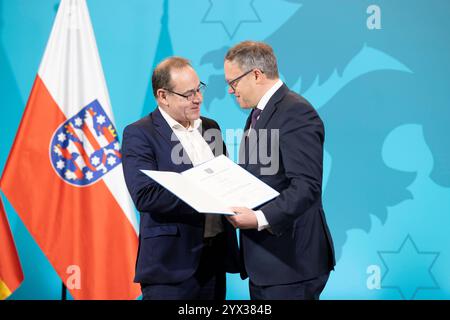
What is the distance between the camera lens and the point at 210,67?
157 inches

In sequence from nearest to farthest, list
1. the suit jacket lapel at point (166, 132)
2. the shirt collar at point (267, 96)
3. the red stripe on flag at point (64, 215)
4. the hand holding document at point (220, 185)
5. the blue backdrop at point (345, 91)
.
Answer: the hand holding document at point (220, 185)
the shirt collar at point (267, 96)
the suit jacket lapel at point (166, 132)
the red stripe on flag at point (64, 215)
the blue backdrop at point (345, 91)

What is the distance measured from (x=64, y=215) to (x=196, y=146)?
1.48 metres

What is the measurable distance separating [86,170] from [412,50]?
7.49 ft

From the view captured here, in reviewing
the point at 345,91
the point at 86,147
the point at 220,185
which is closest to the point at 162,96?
the point at 220,185

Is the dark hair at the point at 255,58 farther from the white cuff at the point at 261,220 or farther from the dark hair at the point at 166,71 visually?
the white cuff at the point at 261,220

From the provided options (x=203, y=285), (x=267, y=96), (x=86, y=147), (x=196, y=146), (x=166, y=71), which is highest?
(x=166, y=71)

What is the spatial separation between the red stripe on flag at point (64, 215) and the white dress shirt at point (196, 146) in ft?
4.20

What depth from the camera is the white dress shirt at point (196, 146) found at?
2.47m

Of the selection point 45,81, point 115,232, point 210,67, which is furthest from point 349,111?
point 45,81

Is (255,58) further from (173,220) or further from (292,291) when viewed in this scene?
(292,291)

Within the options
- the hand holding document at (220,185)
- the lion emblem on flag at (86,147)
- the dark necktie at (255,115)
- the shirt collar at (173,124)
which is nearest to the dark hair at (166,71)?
the shirt collar at (173,124)

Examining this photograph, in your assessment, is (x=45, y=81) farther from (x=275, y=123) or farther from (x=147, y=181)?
(x=275, y=123)

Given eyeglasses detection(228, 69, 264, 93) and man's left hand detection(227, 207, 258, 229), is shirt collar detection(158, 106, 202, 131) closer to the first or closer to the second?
eyeglasses detection(228, 69, 264, 93)

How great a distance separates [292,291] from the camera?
2223 mm
